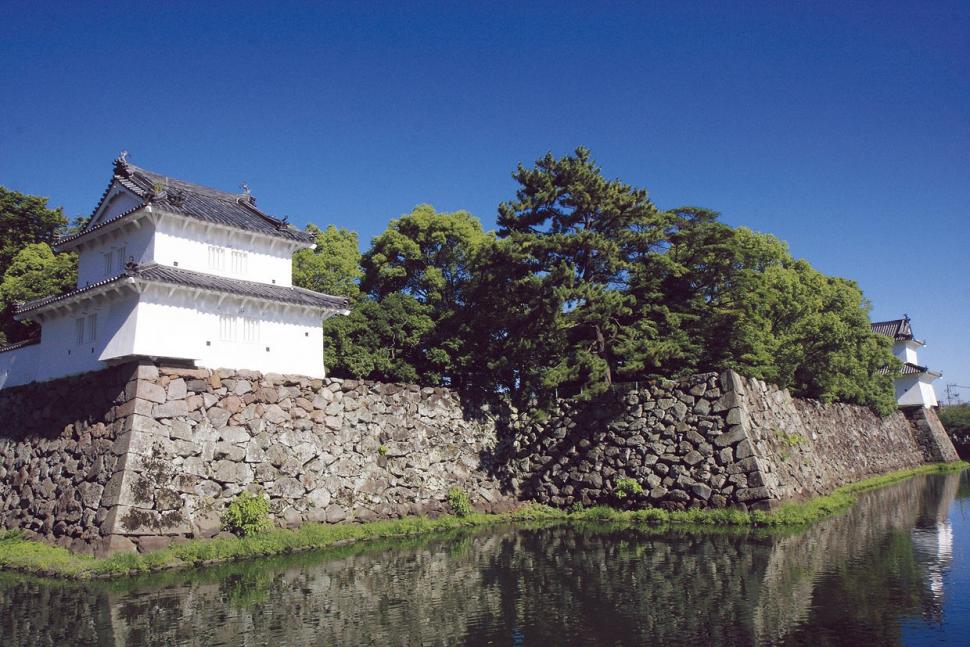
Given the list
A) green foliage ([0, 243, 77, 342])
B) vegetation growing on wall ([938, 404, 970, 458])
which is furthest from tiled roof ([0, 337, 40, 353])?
vegetation growing on wall ([938, 404, 970, 458])

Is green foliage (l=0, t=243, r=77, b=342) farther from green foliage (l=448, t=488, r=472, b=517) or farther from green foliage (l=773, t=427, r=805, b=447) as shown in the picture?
green foliage (l=773, t=427, r=805, b=447)

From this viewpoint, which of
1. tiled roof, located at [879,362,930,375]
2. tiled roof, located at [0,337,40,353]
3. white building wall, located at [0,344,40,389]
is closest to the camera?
white building wall, located at [0,344,40,389]

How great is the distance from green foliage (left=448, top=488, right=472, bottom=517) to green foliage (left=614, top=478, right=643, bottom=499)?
531 centimetres

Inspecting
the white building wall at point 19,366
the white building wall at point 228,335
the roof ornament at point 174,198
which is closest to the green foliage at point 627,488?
the white building wall at point 228,335

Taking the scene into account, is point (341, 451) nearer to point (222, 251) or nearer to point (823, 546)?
point (222, 251)

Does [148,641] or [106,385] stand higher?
[106,385]

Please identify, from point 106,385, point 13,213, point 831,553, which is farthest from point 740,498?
point 13,213

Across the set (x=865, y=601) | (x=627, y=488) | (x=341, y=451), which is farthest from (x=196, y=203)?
(x=865, y=601)

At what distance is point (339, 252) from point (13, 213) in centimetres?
1455

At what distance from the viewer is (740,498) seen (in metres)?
22.0

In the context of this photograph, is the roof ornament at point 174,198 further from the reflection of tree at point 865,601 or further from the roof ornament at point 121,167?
the reflection of tree at point 865,601

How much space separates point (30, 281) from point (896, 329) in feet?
184

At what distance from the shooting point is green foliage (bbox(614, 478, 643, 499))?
24.0 m

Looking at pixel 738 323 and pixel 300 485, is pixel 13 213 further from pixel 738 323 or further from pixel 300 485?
pixel 738 323
